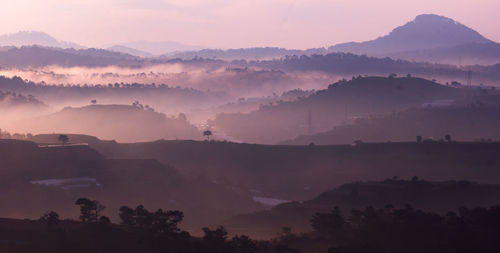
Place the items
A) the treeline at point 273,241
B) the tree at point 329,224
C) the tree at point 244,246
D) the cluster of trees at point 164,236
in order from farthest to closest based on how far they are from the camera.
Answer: the tree at point 329,224 < the treeline at point 273,241 < the cluster of trees at point 164,236 < the tree at point 244,246

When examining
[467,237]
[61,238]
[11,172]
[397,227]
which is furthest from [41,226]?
[11,172]

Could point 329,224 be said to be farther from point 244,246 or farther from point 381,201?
point 381,201

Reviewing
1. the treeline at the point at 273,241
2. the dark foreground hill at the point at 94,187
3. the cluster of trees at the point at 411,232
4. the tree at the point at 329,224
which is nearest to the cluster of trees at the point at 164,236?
the treeline at the point at 273,241

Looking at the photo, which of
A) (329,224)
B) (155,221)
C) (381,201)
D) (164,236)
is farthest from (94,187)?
(164,236)

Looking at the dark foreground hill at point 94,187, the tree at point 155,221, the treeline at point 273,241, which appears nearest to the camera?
the treeline at point 273,241

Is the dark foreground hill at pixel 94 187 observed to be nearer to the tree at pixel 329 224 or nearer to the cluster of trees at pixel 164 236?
the tree at pixel 329 224

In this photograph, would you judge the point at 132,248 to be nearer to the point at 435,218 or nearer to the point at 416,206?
the point at 435,218

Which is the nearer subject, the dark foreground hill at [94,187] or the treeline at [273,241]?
the treeline at [273,241]

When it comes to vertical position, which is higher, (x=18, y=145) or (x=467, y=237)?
(x=18, y=145)
